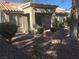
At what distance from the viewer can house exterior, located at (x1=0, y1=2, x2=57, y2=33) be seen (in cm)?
2709

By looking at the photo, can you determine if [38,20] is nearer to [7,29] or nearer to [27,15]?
[27,15]

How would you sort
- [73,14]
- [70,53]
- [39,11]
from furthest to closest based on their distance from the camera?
[39,11] → [73,14] → [70,53]

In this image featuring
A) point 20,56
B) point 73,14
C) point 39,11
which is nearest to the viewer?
point 20,56

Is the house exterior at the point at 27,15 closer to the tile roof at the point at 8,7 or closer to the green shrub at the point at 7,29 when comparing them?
the tile roof at the point at 8,7

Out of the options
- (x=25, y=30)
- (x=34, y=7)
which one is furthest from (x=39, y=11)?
(x=25, y=30)

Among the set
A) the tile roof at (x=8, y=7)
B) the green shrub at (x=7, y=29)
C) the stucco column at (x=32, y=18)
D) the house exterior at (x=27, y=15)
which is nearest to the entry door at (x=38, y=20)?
the house exterior at (x=27, y=15)

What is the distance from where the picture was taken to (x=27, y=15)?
28.7 m

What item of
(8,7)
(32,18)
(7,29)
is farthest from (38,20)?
(7,29)

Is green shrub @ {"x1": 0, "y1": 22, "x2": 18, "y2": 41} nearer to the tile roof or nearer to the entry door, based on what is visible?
the tile roof

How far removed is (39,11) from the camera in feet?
90.7

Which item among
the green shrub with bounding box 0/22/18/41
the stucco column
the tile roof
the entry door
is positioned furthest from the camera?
the entry door

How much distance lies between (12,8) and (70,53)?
52.3ft

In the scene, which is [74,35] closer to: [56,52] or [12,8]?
[56,52]

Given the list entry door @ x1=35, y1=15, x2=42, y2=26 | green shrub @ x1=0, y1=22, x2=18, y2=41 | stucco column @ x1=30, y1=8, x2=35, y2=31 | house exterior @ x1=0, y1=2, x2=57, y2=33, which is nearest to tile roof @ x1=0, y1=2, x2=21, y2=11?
house exterior @ x1=0, y1=2, x2=57, y2=33
